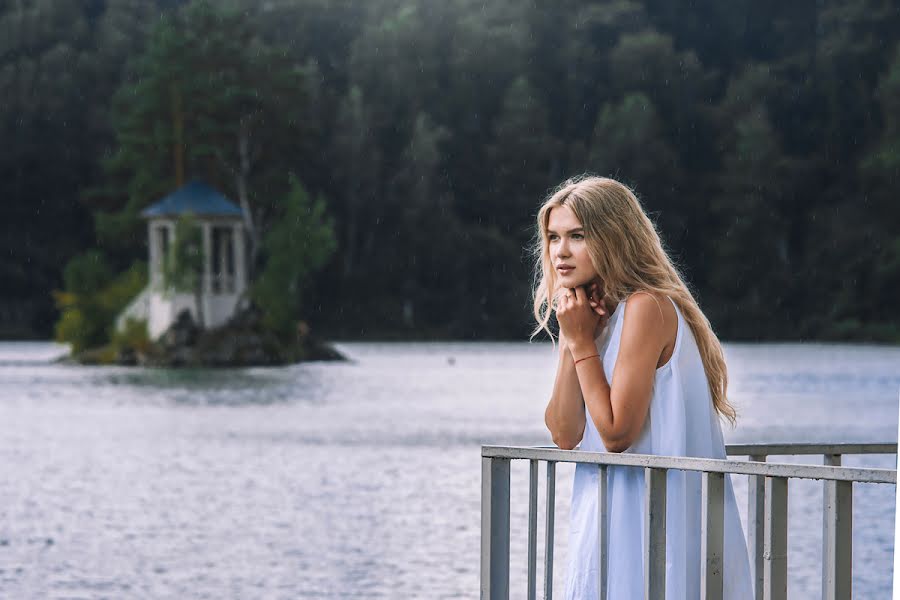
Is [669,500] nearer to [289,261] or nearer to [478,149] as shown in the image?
[289,261]

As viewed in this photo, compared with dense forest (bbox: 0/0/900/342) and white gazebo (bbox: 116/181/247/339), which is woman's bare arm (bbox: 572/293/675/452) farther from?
dense forest (bbox: 0/0/900/342)

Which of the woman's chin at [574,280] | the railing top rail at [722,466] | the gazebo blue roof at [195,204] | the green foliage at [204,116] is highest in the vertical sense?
the green foliage at [204,116]

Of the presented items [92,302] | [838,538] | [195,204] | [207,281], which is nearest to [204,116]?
[195,204]

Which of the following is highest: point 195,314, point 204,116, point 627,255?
point 204,116

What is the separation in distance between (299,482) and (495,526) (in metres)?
16.2

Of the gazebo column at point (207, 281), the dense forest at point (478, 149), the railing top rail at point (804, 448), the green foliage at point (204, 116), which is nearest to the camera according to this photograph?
the railing top rail at point (804, 448)

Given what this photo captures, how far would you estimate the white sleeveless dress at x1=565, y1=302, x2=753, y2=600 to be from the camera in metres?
3.13

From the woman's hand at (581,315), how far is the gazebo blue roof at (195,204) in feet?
175

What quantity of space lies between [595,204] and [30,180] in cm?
7186

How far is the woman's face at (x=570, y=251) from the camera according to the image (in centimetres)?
322

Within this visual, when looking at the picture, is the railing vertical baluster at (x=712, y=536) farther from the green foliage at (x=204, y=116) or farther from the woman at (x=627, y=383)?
the green foliage at (x=204, y=116)

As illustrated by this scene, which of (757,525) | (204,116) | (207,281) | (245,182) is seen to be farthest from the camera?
(245,182)

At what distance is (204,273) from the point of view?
2083 inches

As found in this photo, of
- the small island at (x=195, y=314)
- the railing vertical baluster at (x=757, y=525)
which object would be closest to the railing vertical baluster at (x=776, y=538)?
the railing vertical baluster at (x=757, y=525)
